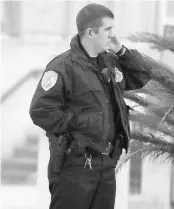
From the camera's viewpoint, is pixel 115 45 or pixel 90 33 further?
pixel 115 45

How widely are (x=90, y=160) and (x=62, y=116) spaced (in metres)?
0.25

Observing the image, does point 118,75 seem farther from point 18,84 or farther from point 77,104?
point 18,84

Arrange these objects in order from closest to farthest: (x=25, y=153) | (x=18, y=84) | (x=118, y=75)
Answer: (x=118, y=75) < (x=18, y=84) < (x=25, y=153)

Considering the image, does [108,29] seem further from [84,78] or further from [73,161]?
[73,161]

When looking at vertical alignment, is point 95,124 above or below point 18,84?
above

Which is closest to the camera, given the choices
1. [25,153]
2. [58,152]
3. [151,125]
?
[58,152]

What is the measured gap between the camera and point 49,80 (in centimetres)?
249

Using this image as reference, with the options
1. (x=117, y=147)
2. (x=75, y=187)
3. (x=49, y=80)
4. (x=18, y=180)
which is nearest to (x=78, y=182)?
(x=75, y=187)

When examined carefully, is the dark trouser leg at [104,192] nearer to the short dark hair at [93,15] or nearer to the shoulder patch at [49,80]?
the shoulder patch at [49,80]

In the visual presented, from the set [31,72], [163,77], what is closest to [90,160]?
[163,77]

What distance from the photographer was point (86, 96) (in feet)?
8.29

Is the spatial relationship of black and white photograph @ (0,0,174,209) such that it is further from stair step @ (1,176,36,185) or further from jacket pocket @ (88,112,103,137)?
stair step @ (1,176,36,185)

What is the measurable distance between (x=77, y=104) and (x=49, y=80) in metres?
0.18

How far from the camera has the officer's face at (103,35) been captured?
257cm
